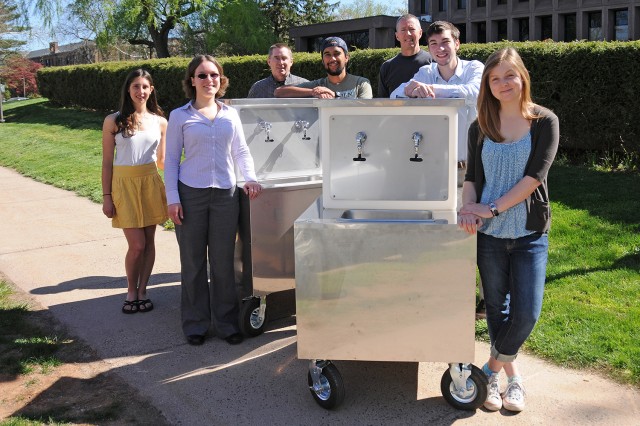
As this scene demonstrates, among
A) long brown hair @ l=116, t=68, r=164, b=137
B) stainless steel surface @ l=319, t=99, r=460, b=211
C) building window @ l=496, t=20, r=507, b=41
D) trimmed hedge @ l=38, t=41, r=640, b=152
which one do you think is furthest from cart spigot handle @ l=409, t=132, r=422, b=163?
building window @ l=496, t=20, r=507, b=41

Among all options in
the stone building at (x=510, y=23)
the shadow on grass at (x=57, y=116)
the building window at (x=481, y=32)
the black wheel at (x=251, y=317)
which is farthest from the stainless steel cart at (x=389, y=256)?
the building window at (x=481, y=32)

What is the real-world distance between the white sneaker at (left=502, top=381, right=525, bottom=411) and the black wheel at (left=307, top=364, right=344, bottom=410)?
0.77 m

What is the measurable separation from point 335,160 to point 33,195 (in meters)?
7.97

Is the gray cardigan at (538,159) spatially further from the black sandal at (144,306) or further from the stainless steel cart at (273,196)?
the black sandal at (144,306)

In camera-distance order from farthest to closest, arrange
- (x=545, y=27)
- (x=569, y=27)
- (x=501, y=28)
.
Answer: (x=501, y=28)
(x=545, y=27)
(x=569, y=27)

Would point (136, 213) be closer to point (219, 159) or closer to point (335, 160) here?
point (219, 159)

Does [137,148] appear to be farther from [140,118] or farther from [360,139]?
[360,139]

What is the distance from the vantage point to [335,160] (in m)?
3.62

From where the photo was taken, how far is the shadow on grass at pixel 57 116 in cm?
2047

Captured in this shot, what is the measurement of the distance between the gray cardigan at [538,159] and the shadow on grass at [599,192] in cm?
341

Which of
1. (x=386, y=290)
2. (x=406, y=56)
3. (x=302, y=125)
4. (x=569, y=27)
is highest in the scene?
(x=569, y=27)

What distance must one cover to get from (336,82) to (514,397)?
95.6 inches

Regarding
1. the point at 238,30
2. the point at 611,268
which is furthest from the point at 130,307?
the point at 238,30

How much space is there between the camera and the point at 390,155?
356 centimetres
